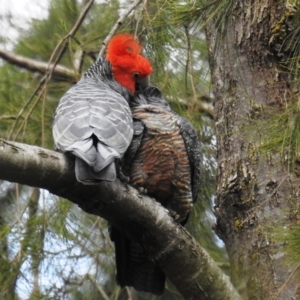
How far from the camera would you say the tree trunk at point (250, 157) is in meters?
2.91

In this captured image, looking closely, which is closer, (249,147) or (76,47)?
(249,147)

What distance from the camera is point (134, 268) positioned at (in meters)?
3.38

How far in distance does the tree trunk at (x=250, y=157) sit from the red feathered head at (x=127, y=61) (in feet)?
1.42

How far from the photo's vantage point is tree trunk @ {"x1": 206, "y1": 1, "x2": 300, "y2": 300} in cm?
291

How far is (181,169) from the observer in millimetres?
3271

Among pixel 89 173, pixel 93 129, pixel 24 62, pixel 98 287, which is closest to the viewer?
pixel 89 173

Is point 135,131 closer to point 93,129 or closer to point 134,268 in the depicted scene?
point 93,129

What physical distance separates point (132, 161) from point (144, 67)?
61 centimetres

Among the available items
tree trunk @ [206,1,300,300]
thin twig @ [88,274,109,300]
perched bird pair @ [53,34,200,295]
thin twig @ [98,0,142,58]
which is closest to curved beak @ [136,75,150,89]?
perched bird pair @ [53,34,200,295]

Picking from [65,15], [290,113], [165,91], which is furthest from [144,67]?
[290,113]

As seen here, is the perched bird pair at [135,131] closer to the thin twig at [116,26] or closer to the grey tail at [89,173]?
the thin twig at [116,26]

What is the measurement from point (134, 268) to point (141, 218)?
811mm

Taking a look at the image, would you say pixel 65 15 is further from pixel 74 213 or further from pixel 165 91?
pixel 74 213

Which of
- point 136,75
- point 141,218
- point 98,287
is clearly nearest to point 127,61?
point 136,75
